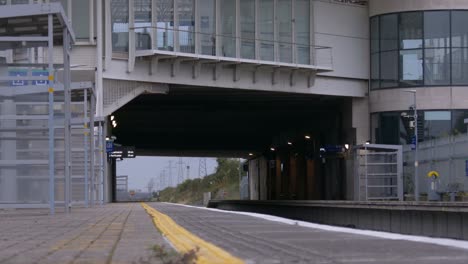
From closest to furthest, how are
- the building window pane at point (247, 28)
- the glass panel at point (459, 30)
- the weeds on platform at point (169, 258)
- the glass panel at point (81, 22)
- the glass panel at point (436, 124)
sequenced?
1. the weeds on platform at point (169, 258)
2. the glass panel at point (81, 22)
3. the building window pane at point (247, 28)
4. the glass panel at point (436, 124)
5. the glass panel at point (459, 30)

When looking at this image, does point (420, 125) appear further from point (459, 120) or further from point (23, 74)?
point (23, 74)

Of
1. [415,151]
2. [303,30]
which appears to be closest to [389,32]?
[303,30]

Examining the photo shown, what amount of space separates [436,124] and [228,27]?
14.4m

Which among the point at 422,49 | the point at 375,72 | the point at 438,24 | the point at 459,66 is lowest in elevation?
the point at 375,72

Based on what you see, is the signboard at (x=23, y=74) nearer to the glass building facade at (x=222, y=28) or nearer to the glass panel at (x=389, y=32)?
the glass building facade at (x=222, y=28)

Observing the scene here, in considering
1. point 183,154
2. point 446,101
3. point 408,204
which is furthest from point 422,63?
point 183,154

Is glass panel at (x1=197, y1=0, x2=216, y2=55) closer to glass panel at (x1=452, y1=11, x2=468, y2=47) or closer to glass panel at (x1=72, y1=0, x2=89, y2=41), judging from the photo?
glass panel at (x1=72, y1=0, x2=89, y2=41)

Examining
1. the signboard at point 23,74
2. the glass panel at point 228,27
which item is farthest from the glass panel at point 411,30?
the signboard at point 23,74

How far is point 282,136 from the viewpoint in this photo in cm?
7675

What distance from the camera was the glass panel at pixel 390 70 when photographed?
5119cm

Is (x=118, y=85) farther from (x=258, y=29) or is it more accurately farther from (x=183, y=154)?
(x=183, y=154)

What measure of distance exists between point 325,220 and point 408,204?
47.1 feet

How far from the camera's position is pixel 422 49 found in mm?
50938

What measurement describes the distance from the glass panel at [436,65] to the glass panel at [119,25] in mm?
18898
